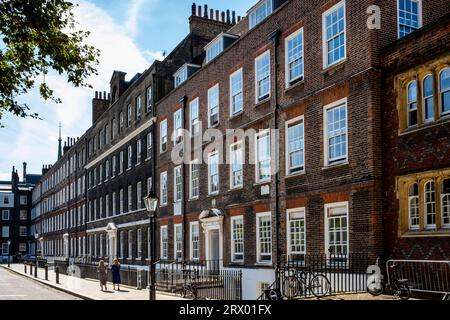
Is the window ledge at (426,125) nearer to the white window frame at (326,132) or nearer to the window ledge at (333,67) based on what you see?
the white window frame at (326,132)

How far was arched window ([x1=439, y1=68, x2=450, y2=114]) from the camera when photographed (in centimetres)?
1425

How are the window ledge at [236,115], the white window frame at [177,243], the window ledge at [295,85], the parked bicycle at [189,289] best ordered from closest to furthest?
the window ledge at [295,85] < the parked bicycle at [189,289] < the window ledge at [236,115] < the white window frame at [177,243]

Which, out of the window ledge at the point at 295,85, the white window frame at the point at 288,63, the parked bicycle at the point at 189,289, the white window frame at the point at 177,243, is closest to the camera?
the window ledge at the point at 295,85

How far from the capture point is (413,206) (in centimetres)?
1510

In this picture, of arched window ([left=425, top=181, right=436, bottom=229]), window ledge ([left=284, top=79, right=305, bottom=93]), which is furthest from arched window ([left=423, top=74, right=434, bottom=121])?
window ledge ([left=284, top=79, right=305, bottom=93])

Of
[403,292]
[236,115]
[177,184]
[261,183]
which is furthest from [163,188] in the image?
[403,292]

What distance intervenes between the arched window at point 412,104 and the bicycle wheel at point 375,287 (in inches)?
169

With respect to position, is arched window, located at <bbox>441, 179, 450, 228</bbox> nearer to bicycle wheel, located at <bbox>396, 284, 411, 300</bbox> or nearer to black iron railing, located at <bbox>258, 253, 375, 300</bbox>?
bicycle wheel, located at <bbox>396, 284, 411, 300</bbox>

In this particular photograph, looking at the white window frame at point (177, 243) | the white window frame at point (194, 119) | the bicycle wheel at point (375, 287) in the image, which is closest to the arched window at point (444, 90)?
the bicycle wheel at point (375, 287)

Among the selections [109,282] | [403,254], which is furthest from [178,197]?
[403,254]

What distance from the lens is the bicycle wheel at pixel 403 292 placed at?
44.2 ft

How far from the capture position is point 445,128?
1395 centimetres

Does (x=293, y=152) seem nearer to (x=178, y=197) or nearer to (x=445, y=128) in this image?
(x=445, y=128)

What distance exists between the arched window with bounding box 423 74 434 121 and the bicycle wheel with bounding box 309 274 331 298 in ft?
16.8
